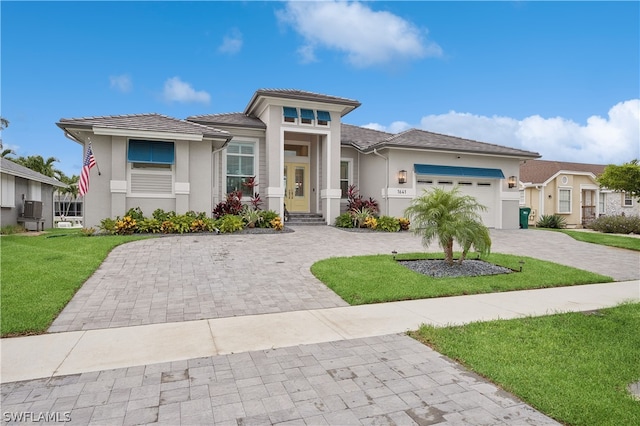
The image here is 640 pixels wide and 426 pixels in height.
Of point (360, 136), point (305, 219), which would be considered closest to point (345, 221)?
point (305, 219)

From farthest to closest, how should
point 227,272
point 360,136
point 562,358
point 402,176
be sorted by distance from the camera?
point 360,136
point 402,176
point 227,272
point 562,358

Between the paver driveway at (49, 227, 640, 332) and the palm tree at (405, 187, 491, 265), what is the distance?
245cm

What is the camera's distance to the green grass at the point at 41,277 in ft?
16.0

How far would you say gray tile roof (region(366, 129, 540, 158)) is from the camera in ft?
54.1

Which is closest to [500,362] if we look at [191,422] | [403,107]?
[191,422]

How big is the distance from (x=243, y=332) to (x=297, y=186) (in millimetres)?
13981

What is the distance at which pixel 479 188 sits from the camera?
18484 millimetres

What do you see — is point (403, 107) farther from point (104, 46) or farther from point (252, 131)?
point (104, 46)

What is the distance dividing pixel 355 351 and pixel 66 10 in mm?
13968

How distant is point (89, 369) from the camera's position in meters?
3.51

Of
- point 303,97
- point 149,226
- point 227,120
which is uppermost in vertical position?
point 303,97

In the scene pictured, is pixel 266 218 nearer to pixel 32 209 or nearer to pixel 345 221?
pixel 345 221

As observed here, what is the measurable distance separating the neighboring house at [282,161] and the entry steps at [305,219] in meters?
0.58
